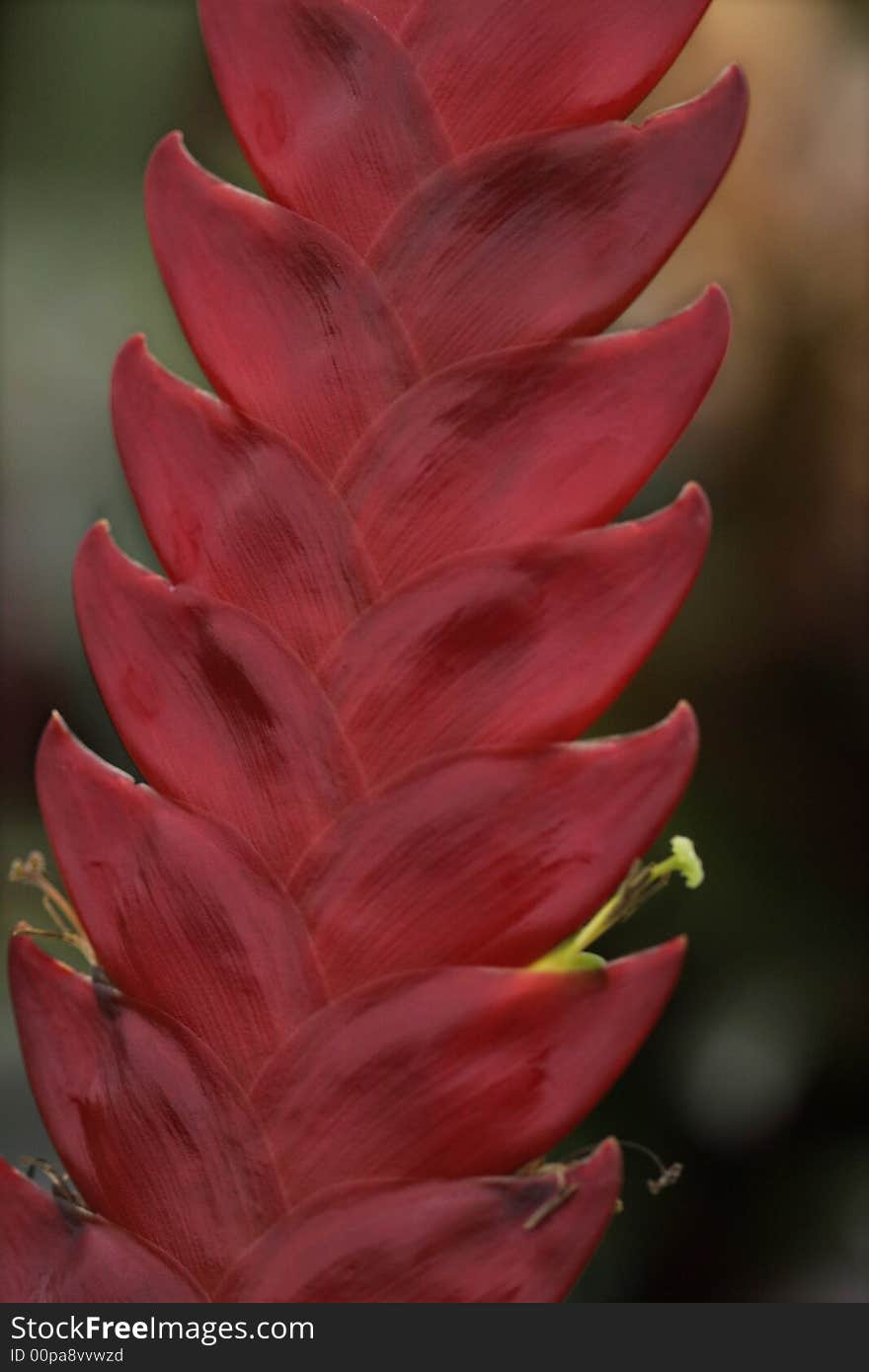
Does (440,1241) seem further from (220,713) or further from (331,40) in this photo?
(331,40)

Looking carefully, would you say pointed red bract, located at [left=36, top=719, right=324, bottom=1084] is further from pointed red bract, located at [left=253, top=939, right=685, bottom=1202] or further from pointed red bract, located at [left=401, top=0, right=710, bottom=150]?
pointed red bract, located at [left=401, top=0, right=710, bottom=150]

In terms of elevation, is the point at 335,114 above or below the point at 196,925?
above

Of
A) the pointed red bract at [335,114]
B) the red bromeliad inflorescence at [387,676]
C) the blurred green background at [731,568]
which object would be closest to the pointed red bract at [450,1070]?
the red bromeliad inflorescence at [387,676]

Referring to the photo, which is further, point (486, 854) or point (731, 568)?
point (731, 568)

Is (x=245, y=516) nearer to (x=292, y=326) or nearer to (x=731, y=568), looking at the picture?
(x=292, y=326)

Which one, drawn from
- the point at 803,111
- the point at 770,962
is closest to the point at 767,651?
the point at 770,962

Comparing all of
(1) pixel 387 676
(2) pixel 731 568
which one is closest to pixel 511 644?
(1) pixel 387 676

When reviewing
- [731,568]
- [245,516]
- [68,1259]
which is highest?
[245,516]
